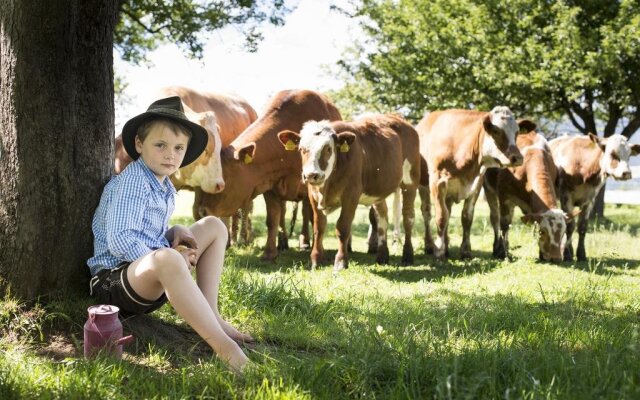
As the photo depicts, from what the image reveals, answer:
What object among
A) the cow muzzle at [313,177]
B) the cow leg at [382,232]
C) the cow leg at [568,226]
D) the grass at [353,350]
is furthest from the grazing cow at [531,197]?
the cow muzzle at [313,177]

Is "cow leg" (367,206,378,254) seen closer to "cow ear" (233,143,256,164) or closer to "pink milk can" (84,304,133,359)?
"cow ear" (233,143,256,164)

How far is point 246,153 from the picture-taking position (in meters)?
9.20

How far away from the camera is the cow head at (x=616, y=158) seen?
441 inches

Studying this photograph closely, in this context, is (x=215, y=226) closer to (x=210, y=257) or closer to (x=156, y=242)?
(x=210, y=257)

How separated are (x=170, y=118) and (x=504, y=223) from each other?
7739 mm

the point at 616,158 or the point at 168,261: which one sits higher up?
the point at 616,158

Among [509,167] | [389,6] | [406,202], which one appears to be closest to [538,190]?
[509,167]

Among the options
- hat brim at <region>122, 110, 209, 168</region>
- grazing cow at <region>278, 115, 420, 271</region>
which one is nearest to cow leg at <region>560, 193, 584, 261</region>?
grazing cow at <region>278, 115, 420, 271</region>

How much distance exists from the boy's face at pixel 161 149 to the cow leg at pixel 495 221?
7499mm

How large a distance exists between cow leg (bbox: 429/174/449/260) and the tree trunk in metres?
6.75

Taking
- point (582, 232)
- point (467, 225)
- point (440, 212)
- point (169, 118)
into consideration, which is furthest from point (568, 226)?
point (169, 118)

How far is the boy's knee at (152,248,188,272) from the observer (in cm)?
339

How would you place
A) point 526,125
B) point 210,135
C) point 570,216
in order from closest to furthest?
point 210,135 → point 526,125 → point 570,216

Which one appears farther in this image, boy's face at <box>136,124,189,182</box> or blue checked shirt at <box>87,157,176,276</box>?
boy's face at <box>136,124,189,182</box>
